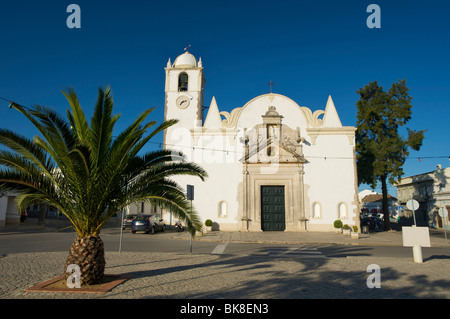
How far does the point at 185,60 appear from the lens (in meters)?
27.5

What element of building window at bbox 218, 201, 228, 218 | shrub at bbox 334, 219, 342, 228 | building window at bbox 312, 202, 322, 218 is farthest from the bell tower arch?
shrub at bbox 334, 219, 342, 228

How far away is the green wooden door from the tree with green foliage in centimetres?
831

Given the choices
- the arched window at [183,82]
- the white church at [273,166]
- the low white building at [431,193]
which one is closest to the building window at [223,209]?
the white church at [273,166]

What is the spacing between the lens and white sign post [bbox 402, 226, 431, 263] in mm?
9859

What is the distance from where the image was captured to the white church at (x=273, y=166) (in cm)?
2261

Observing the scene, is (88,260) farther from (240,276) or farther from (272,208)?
(272,208)

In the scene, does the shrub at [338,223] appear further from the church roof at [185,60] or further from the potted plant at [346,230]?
the church roof at [185,60]

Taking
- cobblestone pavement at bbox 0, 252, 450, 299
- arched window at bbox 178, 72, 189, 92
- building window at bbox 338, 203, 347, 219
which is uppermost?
arched window at bbox 178, 72, 189, 92

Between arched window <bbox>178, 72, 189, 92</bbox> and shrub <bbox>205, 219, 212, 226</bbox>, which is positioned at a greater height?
arched window <bbox>178, 72, 189, 92</bbox>

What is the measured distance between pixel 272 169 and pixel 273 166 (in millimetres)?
248

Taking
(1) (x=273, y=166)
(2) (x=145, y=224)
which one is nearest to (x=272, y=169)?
(1) (x=273, y=166)

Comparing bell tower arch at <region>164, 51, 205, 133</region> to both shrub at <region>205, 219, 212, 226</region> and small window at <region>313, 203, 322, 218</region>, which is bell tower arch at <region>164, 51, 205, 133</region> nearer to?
shrub at <region>205, 219, 212, 226</region>
